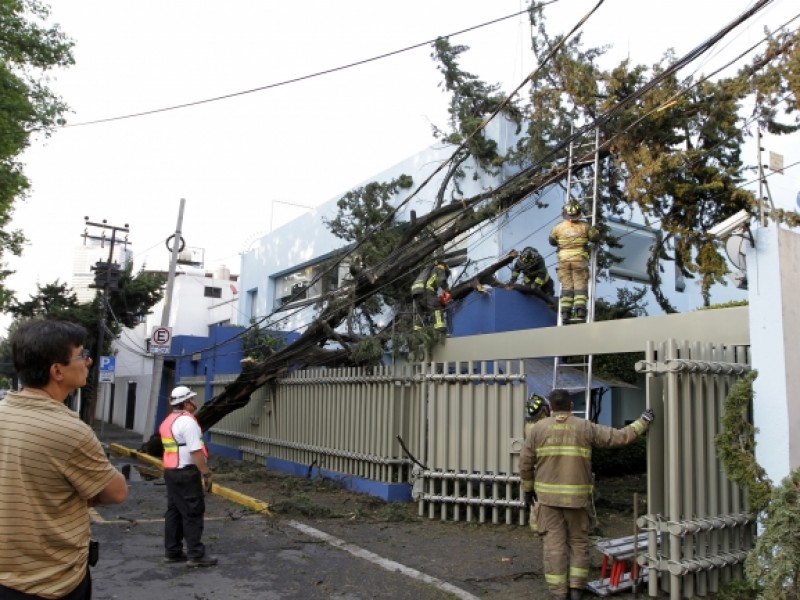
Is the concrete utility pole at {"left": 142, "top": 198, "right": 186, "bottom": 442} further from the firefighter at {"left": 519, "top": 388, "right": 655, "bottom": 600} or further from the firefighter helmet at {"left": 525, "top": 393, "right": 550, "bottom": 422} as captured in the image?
the firefighter at {"left": 519, "top": 388, "right": 655, "bottom": 600}

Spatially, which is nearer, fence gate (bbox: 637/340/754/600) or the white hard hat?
fence gate (bbox: 637/340/754/600)

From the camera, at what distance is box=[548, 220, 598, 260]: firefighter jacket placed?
9.98m

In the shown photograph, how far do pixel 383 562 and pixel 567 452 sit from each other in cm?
220

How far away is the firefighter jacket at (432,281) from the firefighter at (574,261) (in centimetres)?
192

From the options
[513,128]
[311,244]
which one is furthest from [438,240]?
[311,244]

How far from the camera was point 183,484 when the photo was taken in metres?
6.58

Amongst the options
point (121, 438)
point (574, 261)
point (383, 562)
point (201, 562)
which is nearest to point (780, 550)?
point (383, 562)

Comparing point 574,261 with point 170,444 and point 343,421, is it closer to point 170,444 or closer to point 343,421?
point 343,421

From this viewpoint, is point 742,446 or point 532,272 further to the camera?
point 532,272

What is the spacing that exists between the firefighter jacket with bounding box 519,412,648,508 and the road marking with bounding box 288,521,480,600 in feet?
3.45

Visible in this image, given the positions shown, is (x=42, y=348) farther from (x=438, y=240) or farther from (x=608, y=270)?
(x=608, y=270)

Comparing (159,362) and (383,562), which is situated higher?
(159,362)

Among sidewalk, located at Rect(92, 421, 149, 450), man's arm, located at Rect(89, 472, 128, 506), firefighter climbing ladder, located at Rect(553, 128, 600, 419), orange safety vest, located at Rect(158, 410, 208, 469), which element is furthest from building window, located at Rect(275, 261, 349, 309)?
man's arm, located at Rect(89, 472, 128, 506)

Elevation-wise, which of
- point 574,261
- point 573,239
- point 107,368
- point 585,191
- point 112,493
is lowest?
point 112,493
